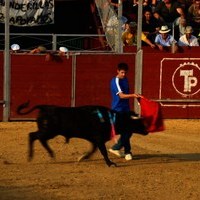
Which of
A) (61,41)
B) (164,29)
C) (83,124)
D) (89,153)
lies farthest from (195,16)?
(83,124)

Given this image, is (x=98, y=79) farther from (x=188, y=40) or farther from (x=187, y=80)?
(x=188, y=40)

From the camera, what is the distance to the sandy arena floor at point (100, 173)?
8.34 m

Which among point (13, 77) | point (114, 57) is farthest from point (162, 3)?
point (13, 77)

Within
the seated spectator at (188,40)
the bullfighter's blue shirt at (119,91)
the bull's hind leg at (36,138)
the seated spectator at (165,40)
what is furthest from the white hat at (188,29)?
the bull's hind leg at (36,138)

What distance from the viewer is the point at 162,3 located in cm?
1898

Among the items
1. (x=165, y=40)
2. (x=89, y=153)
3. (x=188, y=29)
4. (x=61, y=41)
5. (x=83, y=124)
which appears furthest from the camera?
(x=61, y=41)

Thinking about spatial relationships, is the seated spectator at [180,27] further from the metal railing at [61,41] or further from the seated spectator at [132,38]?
the metal railing at [61,41]

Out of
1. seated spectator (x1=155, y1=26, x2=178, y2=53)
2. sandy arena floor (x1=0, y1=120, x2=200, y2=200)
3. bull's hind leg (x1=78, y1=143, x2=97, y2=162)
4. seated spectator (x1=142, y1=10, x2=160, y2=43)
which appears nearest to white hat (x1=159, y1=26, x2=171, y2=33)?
seated spectator (x1=155, y1=26, x2=178, y2=53)

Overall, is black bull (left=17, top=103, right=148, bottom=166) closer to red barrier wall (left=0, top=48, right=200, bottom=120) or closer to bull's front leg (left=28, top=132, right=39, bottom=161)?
bull's front leg (left=28, top=132, right=39, bottom=161)

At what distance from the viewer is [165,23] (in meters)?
18.3

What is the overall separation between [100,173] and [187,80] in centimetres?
774

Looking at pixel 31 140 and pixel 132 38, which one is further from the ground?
pixel 132 38

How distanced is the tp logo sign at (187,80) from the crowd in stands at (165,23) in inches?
22.4

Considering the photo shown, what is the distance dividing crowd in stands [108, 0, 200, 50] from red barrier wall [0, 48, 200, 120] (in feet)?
1.41
